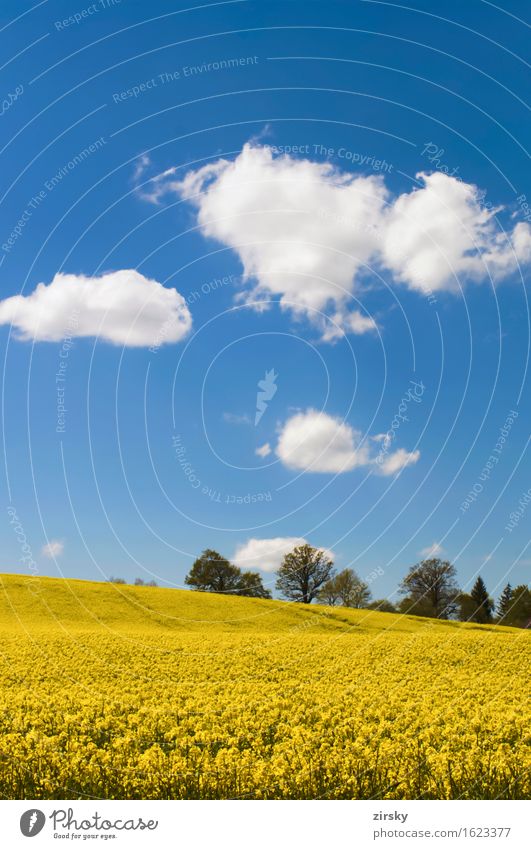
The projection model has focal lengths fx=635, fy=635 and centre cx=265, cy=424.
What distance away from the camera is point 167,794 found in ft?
38.7

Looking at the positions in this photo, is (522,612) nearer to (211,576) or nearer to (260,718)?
(211,576)

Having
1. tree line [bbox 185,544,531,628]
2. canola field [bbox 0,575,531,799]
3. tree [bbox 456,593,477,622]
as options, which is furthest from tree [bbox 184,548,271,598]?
canola field [bbox 0,575,531,799]

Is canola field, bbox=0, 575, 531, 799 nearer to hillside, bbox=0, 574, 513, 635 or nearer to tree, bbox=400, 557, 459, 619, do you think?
hillside, bbox=0, 574, 513, 635

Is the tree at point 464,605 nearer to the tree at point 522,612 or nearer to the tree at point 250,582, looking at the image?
the tree at point 522,612

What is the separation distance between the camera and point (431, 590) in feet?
315

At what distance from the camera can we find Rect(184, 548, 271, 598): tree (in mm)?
93125

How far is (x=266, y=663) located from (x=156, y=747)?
50.5 feet

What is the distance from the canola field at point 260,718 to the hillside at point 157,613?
42.1ft

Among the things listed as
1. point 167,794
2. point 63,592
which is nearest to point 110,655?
point 167,794

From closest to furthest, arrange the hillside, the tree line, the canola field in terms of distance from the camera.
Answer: the canola field
the hillside
the tree line

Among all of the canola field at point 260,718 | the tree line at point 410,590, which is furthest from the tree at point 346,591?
the canola field at point 260,718

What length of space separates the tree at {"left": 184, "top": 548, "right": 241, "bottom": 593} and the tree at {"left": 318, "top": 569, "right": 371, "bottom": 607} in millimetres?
13446

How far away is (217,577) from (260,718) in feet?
257

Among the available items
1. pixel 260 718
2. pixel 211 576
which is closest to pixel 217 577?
pixel 211 576
